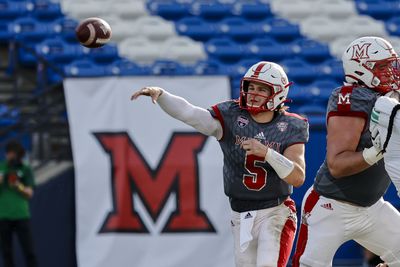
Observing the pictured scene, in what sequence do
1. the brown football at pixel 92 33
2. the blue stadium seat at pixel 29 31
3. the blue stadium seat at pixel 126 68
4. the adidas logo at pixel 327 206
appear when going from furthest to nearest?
the blue stadium seat at pixel 29 31, the blue stadium seat at pixel 126 68, the brown football at pixel 92 33, the adidas logo at pixel 327 206

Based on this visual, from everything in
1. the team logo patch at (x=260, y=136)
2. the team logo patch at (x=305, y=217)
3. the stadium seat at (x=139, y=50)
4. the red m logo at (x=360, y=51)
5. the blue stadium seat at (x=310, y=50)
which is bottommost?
the blue stadium seat at (x=310, y=50)

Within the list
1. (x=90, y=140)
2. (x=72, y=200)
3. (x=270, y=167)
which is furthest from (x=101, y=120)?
(x=270, y=167)

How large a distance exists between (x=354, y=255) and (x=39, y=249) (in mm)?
2657

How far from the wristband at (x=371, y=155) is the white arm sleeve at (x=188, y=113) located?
0.94 metres

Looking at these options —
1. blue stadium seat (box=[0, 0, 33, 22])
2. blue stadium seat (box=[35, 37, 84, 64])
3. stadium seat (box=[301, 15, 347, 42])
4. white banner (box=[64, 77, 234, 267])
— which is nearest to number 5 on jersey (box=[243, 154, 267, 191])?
white banner (box=[64, 77, 234, 267])

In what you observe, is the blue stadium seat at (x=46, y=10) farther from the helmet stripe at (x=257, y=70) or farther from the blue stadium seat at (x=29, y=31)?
the helmet stripe at (x=257, y=70)

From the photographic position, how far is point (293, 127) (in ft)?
17.7

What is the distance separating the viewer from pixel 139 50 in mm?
9445

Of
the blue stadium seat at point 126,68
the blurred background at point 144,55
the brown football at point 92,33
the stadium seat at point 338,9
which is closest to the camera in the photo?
the brown football at point 92,33

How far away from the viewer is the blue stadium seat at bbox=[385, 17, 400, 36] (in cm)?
985

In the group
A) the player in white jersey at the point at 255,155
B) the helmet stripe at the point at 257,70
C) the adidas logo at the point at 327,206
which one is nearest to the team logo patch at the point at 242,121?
the player in white jersey at the point at 255,155

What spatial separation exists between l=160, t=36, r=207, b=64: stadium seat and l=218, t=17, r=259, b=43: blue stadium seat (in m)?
0.33

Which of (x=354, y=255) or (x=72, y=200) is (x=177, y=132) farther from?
(x=354, y=255)

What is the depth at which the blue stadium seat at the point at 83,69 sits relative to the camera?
29.3 ft
